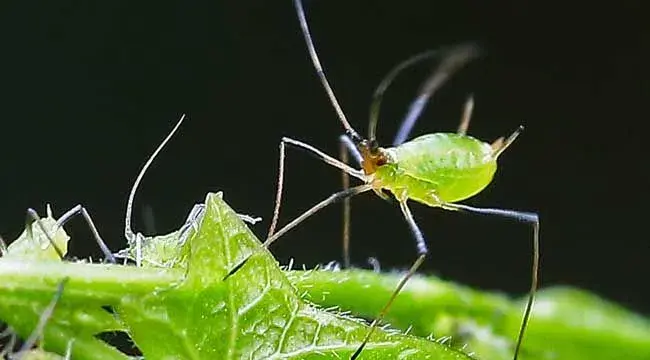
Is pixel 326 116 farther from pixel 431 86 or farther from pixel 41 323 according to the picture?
pixel 41 323

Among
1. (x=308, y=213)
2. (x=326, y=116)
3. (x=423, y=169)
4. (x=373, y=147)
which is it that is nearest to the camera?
(x=308, y=213)

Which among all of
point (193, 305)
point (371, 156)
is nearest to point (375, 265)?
point (371, 156)

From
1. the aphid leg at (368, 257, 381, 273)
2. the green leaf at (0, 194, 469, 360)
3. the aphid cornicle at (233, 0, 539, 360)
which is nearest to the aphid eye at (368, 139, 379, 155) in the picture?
the aphid cornicle at (233, 0, 539, 360)

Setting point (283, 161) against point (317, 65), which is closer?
point (283, 161)

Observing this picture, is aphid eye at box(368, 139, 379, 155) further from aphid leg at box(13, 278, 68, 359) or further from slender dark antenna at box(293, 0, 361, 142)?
aphid leg at box(13, 278, 68, 359)

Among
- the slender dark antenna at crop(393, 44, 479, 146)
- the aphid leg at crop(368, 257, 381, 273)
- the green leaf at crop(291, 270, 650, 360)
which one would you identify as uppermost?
the slender dark antenna at crop(393, 44, 479, 146)

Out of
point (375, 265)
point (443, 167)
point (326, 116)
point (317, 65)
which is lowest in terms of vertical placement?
point (326, 116)
